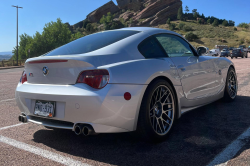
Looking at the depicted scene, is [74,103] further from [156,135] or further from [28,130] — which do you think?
[28,130]

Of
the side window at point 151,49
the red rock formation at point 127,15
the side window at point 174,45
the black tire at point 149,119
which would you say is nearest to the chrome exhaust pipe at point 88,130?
the black tire at point 149,119

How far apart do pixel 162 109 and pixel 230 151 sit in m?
0.89

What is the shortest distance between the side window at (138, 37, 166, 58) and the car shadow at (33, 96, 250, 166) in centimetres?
103

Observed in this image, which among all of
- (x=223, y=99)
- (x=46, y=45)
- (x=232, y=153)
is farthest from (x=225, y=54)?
(x=46, y=45)

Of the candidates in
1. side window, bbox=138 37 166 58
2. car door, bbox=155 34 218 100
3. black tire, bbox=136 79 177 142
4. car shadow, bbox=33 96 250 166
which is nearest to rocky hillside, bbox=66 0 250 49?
car door, bbox=155 34 218 100

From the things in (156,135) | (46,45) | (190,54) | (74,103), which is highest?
(46,45)

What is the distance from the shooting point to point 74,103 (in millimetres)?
2545

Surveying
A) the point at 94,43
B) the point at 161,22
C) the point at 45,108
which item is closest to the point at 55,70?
the point at 45,108

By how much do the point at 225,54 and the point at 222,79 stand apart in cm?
3634

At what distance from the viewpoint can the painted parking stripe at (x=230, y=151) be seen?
7.80 feet

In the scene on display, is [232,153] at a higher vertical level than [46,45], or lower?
lower

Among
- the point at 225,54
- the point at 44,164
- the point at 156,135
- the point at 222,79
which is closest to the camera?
the point at 44,164

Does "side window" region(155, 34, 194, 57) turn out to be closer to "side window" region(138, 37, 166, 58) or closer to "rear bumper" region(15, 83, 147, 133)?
"side window" region(138, 37, 166, 58)

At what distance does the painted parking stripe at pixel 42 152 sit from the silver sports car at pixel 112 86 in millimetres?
290
